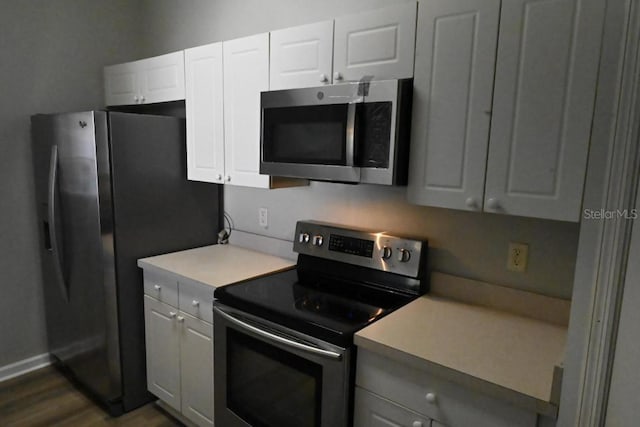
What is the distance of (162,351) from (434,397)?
1566 millimetres

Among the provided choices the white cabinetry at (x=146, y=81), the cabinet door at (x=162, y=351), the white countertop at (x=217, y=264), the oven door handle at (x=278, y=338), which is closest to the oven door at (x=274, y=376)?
the oven door handle at (x=278, y=338)

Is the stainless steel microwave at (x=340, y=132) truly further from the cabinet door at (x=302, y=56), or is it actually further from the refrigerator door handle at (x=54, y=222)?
the refrigerator door handle at (x=54, y=222)

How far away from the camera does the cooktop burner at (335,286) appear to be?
5.24 feet

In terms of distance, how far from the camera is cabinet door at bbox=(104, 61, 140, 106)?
2.71 metres

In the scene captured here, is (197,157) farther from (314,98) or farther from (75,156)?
(314,98)

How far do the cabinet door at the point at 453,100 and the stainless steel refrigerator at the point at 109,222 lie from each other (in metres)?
1.50

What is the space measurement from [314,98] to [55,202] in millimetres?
1703

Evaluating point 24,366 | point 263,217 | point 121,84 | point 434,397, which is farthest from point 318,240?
point 24,366

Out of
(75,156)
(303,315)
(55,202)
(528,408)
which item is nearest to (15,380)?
(55,202)

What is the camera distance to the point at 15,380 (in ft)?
9.00

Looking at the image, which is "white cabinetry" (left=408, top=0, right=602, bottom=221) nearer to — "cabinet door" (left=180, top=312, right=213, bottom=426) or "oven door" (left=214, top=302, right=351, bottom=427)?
"oven door" (left=214, top=302, right=351, bottom=427)

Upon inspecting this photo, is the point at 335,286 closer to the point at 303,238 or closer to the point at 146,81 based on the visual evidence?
the point at 303,238

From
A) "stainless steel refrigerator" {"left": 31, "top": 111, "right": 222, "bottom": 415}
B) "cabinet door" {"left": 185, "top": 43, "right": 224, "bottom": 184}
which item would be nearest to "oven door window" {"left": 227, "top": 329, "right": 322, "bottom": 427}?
"stainless steel refrigerator" {"left": 31, "top": 111, "right": 222, "bottom": 415}

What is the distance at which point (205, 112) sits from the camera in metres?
2.30
